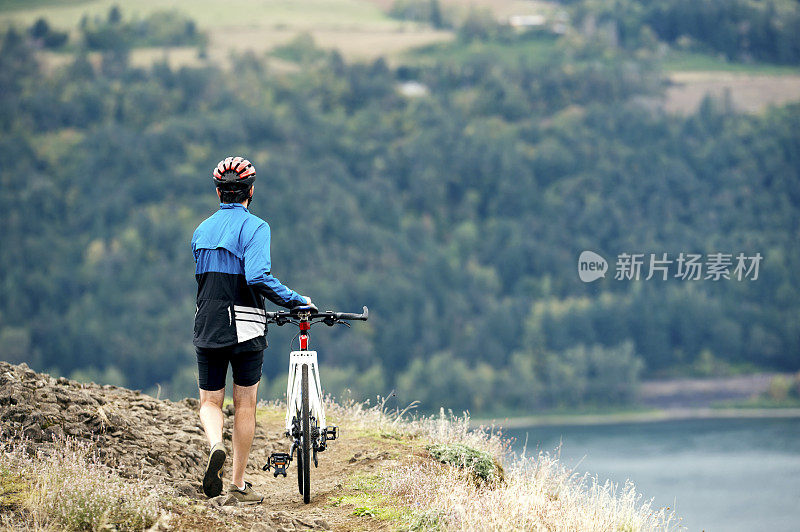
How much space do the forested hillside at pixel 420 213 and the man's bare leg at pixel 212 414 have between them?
74.5 meters

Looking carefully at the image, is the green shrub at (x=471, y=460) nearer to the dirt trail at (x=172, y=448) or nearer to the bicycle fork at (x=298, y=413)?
the dirt trail at (x=172, y=448)

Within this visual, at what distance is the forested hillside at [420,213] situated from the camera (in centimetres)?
9762

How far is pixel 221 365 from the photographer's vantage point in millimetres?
6383

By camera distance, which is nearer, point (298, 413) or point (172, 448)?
point (298, 413)

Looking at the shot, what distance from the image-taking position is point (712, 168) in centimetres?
13488

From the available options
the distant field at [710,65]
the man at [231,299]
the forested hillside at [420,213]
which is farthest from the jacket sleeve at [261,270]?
the distant field at [710,65]

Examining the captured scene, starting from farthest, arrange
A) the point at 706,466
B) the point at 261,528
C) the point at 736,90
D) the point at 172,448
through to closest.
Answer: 1. the point at 736,90
2. the point at 706,466
3. the point at 172,448
4. the point at 261,528

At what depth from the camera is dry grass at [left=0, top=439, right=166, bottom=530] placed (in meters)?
5.55

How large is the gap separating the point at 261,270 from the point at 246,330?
0.37 metres

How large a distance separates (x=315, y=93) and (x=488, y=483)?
468 feet

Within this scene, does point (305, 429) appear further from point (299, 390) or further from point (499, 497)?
point (499, 497)

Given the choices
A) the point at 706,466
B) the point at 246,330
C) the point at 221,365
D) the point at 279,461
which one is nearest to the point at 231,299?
the point at 246,330

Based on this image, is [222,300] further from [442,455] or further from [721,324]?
[721,324]

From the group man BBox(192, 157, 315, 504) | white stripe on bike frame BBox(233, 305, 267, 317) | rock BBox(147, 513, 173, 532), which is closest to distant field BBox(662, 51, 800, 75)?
man BBox(192, 157, 315, 504)
